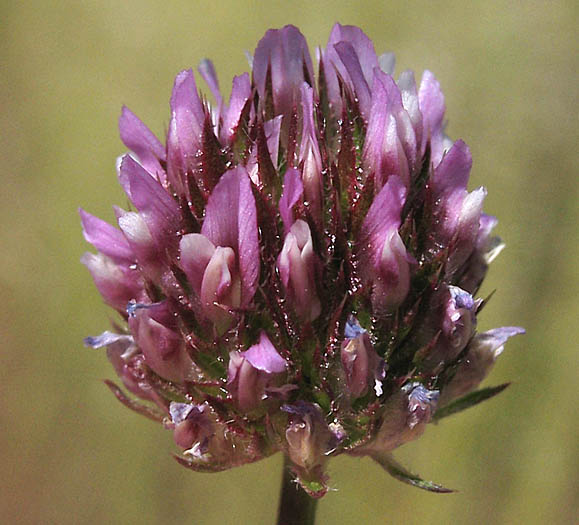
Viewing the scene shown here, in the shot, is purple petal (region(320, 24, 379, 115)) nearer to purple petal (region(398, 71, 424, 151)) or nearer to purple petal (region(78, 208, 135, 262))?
purple petal (region(398, 71, 424, 151))

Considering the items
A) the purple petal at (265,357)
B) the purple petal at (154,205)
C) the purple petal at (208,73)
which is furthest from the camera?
the purple petal at (208,73)

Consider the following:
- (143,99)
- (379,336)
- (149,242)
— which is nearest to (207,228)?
(149,242)

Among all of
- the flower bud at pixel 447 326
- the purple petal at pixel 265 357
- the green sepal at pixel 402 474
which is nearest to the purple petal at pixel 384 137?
Answer: the flower bud at pixel 447 326

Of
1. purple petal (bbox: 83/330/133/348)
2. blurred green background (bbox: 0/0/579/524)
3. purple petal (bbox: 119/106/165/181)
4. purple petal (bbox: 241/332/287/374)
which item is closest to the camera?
purple petal (bbox: 241/332/287/374)

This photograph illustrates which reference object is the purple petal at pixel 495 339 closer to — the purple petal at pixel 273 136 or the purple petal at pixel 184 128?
the purple petal at pixel 273 136

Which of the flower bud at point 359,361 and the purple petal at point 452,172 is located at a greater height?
the purple petal at point 452,172

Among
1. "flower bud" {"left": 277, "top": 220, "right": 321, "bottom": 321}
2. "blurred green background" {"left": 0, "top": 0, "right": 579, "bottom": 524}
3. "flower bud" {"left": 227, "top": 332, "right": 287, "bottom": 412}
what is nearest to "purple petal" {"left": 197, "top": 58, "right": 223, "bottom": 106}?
"flower bud" {"left": 277, "top": 220, "right": 321, "bottom": 321}

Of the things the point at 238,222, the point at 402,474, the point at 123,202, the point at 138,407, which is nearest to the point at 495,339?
the point at 402,474
